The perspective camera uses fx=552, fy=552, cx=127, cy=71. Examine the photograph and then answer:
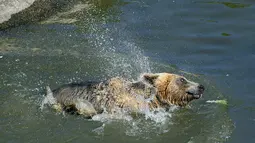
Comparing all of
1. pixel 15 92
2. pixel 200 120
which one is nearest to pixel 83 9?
pixel 15 92

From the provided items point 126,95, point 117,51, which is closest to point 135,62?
point 117,51

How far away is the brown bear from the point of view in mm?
8344

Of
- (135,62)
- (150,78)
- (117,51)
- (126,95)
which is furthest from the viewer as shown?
(117,51)

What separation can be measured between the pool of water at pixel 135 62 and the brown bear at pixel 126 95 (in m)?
0.16

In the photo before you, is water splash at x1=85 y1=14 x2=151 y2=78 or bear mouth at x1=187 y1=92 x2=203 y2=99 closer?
bear mouth at x1=187 y1=92 x2=203 y2=99

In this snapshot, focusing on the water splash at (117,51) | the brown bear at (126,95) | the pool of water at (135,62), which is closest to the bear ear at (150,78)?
the brown bear at (126,95)

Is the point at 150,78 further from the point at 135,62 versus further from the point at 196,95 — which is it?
the point at 135,62

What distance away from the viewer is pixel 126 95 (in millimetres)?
8422

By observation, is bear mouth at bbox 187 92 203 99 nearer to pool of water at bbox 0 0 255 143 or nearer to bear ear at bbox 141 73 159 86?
pool of water at bbox 0 0 255 143

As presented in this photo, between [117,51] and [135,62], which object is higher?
[117,51]

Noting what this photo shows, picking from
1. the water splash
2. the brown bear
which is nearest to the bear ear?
the brown bear

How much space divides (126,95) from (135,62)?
2.27 metres

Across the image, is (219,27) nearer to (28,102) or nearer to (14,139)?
(28,102)

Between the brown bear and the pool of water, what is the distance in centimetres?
16
